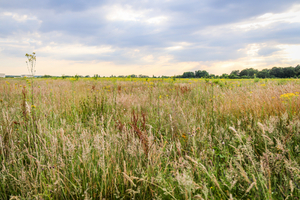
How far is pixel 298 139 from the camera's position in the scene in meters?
2.07

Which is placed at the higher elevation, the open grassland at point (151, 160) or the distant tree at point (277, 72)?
the distant tree at point (277, 72)

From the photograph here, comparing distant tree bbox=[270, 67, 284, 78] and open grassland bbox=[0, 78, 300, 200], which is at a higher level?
distant tree bbox=[270, 67, 284, 78]

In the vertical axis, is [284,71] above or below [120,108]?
above

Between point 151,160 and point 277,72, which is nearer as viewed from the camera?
point 151,160

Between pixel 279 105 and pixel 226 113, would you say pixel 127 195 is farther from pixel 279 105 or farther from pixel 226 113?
pixel 279 105

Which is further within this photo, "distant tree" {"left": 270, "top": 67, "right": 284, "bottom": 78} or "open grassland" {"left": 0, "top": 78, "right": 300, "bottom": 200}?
"distant tree" {"left": 270, "top": 67, "right": 284, "bottom": 78}

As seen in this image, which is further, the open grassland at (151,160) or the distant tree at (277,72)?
the distant tree at (277,72)

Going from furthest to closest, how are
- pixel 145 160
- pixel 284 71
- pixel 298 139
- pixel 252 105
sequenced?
pixel 284 71, pixel 252 105, pixel 298 139, pixel 145 160

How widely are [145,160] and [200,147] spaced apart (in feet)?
2.62

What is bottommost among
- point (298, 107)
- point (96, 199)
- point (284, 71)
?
point (96, 199)

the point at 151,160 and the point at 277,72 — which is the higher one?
the point at 277,72

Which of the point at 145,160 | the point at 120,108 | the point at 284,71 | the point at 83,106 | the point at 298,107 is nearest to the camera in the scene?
the point at 145,160

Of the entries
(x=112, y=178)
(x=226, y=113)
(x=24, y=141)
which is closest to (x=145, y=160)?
(x=112, y=178)

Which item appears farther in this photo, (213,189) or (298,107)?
(298,107)
